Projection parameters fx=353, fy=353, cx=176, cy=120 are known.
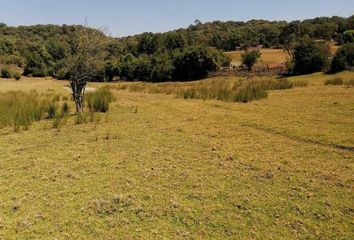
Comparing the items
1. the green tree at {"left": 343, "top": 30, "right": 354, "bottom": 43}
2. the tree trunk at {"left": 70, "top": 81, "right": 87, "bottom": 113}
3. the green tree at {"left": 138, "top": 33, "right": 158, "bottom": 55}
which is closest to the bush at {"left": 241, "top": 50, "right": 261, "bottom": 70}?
the green tree at {"left": 343, "top": 30, "right": 354, "bottom": 43}

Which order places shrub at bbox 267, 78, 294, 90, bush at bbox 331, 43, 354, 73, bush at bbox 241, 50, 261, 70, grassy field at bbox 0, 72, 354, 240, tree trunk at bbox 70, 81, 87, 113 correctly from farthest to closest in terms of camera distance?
bush at bbox 241, 50, 261, 70 → bush at bbox 331, 43, 354, 73 → shrub at bbox 267, 78, 294, 90 → tree trunk at bbox 70, 81, 87, 113 → grassy field at bbox 0, 72, 354, 240

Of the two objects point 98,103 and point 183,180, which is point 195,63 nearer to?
point 98,103

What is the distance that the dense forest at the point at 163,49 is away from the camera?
42.3 m

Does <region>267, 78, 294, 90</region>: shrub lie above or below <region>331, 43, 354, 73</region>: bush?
below

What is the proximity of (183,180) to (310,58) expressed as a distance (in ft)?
104

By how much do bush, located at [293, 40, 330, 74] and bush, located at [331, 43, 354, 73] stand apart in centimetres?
198

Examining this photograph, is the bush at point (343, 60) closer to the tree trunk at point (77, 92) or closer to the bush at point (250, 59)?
the bush at point (250, 59)

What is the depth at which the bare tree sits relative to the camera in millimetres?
15453

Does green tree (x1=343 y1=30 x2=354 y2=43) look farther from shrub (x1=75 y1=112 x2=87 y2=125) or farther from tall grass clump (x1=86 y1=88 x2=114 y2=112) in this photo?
shrub (x1=75 y1=112 x2=87 y2=125)

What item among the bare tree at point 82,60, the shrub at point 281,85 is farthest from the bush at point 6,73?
the shrub at point 281,85

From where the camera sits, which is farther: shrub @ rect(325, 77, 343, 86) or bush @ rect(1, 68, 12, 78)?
bush @ rect(1, 68, 12, 78)

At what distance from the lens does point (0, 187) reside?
259 inches

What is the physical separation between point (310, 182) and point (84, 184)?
163 inches

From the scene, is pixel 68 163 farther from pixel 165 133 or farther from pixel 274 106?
pixel 274 106
